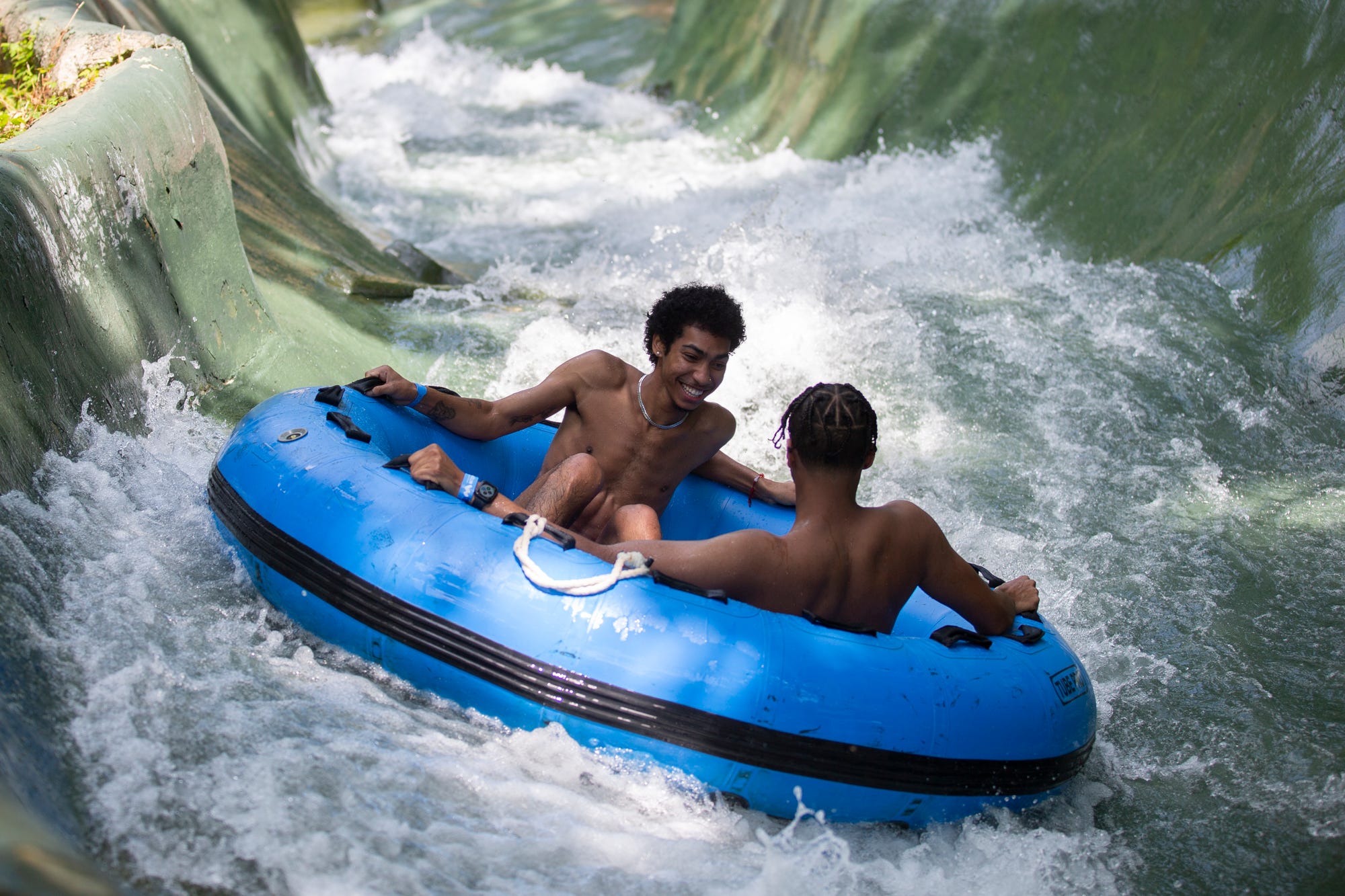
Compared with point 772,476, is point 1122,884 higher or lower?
higher

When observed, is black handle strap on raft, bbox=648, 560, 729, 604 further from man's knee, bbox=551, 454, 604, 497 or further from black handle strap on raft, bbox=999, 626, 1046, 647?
black handle strap on raft, bbox=999, 626, 1046, 647

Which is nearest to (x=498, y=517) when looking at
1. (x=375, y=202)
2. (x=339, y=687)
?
(x=339, y=687)

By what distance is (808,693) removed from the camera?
267 cm

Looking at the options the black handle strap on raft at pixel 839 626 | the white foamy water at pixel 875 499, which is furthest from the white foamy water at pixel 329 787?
the black handle strap on raft at pixel 839 626

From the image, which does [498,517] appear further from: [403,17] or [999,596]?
[403,17]

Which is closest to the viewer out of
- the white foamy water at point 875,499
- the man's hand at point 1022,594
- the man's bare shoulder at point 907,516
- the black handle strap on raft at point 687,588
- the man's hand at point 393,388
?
the white foamy water at point 875,499

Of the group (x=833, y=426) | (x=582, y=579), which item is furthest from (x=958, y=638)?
(x=582, y=579)

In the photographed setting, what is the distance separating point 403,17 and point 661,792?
1923 centimetres

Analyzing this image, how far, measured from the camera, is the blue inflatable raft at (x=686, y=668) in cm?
266

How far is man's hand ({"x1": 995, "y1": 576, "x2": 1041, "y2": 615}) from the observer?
3188 mm

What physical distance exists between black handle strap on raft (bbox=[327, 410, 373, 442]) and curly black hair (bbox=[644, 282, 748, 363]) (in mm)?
926

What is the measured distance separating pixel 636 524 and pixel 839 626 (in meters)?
0.80

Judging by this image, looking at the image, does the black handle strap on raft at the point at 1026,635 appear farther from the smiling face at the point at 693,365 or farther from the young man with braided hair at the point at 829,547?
the smiling face at the point at 693,365

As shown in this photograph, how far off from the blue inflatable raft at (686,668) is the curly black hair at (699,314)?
2.88 feet
